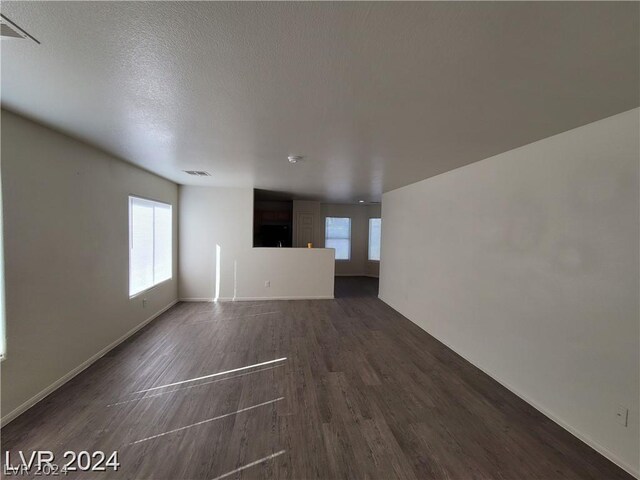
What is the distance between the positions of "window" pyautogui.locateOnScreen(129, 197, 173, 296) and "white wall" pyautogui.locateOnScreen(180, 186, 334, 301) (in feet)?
1.61

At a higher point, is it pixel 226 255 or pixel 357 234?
pixel 357 234

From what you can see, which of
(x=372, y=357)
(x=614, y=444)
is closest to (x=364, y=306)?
(x=372, y=357)

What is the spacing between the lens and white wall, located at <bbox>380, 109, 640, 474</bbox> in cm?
175

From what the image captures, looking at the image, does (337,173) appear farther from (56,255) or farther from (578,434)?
(578,434)

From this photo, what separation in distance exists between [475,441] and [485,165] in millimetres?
2580

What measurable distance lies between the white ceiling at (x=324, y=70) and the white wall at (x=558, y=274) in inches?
12.1

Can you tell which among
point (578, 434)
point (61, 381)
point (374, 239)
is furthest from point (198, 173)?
point (374, 239)

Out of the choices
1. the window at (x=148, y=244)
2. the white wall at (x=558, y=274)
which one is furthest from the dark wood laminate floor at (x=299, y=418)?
the window at (x=148, y=244)

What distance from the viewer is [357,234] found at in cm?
880

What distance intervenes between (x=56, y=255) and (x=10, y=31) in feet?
6.31

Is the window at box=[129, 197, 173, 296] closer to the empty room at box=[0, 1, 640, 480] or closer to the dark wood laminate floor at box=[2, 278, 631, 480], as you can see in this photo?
the empty room at box=[0, 1, 640, 480]

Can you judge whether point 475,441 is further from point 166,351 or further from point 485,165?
point 166,351

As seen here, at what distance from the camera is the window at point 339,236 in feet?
28.6

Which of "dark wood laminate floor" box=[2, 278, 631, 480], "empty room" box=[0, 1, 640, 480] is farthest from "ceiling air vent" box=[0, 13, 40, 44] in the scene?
"dark wood laminate floor" box=[2, 278, 631, 480]
